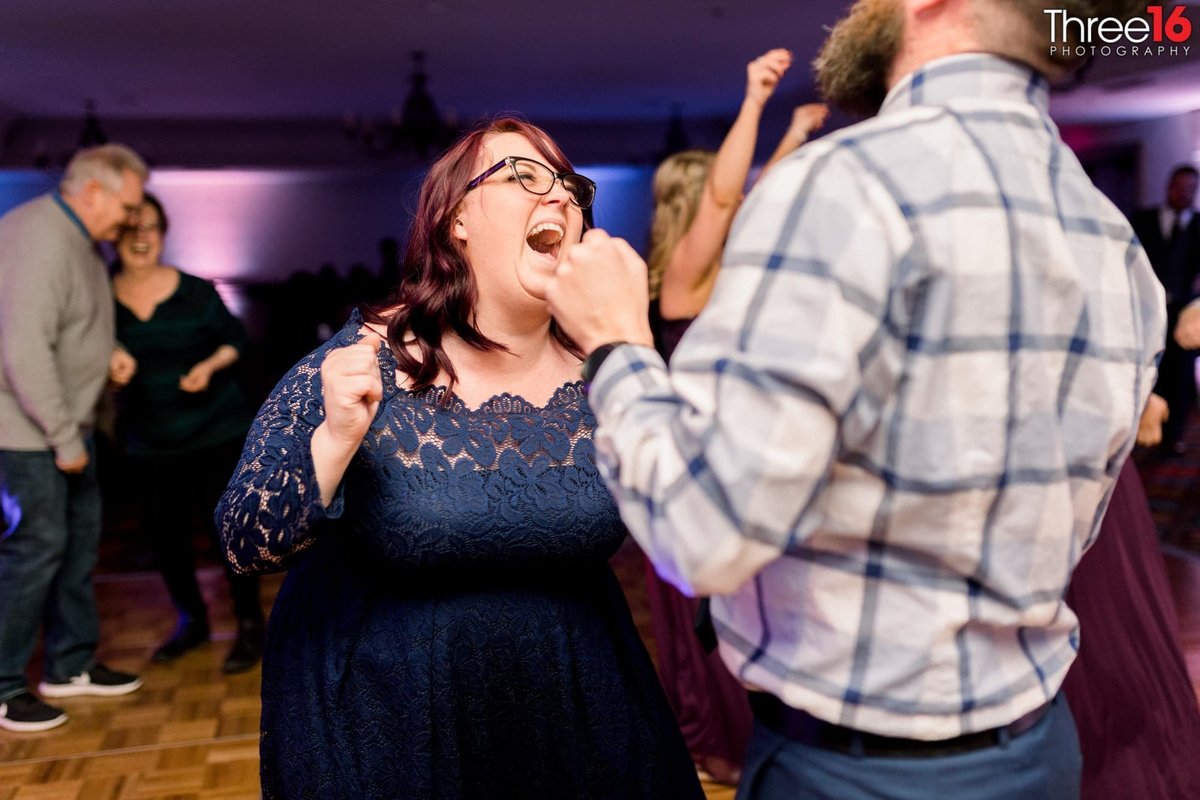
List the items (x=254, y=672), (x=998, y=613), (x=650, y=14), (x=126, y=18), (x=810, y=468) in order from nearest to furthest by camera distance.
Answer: (x=810, y=468)
(x=998, y=613)
(x=254, y=672)
(x=126, y=18)
(x=650, y=14)

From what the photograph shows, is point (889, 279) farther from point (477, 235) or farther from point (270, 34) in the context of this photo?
point (270, 34)

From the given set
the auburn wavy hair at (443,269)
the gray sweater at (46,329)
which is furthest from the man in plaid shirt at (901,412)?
the gray sweater at (46,329)

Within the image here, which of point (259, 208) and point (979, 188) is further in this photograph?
point (259, 208)

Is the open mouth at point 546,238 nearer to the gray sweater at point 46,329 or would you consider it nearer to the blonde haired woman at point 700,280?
the blonde haired woman at point 700,280

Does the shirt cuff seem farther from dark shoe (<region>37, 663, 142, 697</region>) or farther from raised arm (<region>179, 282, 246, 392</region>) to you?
dark shoe (<region>37, 663, 142, 697</region>)

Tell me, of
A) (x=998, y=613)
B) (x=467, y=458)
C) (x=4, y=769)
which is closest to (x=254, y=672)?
(x=4, y=769)

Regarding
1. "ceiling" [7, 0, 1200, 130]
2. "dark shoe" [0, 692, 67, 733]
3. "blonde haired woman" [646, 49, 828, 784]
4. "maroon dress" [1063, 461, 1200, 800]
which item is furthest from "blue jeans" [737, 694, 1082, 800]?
"ceiling" [7, 0, 1200, 130]

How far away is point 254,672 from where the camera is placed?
11.7ft

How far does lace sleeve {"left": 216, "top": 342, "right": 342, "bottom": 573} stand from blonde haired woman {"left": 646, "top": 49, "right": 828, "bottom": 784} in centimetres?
153

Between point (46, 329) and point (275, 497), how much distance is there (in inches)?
82.6

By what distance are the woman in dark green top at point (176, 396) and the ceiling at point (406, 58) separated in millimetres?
3255

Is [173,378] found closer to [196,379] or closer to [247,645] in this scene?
[196,379]

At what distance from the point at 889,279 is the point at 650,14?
6.50m

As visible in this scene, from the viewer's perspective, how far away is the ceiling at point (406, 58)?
21.5ft
